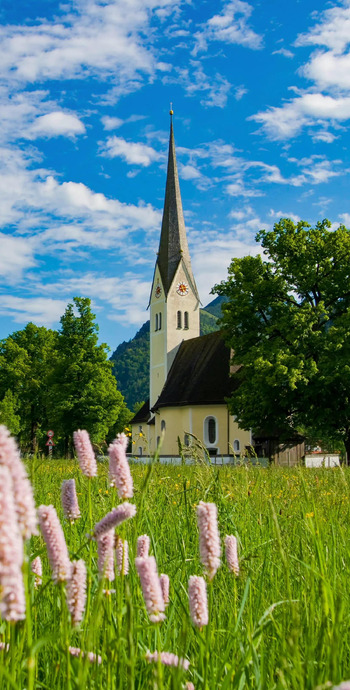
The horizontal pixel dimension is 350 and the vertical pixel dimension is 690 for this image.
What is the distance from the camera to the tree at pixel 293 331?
90.8 ft

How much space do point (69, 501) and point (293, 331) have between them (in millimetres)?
27337

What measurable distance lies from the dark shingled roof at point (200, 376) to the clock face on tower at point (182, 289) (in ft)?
18.1

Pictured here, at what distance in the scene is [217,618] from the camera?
2760 mm

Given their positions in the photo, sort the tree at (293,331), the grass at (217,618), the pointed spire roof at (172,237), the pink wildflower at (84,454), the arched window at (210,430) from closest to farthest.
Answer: the grass at (217,618)
the pink wildflower at (84,454)
the tree at (293,331)
the arched window at (210,430)
the pointed spire roof at (172,237)

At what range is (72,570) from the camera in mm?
1248

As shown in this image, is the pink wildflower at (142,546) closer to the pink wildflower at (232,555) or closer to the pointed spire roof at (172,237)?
the pink wildflower at (232,555)

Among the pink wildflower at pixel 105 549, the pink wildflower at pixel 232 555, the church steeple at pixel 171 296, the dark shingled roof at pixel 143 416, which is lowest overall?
the pink wildflower at pixel 232 555

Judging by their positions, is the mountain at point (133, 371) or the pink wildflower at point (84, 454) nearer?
the pink wildflower at point (84, 454)

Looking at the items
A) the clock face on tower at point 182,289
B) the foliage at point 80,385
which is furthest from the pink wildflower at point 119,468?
the clock face on tower at point 182,289

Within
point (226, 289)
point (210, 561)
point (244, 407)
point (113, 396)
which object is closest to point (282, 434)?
point (244, 407)

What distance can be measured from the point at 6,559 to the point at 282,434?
30028mm

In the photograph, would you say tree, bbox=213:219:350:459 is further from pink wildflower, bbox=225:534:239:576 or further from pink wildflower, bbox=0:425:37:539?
pink wildflower, bbox=0:425:37:539

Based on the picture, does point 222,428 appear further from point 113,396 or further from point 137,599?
point 137,599

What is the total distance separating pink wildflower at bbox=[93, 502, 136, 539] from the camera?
1.20m
